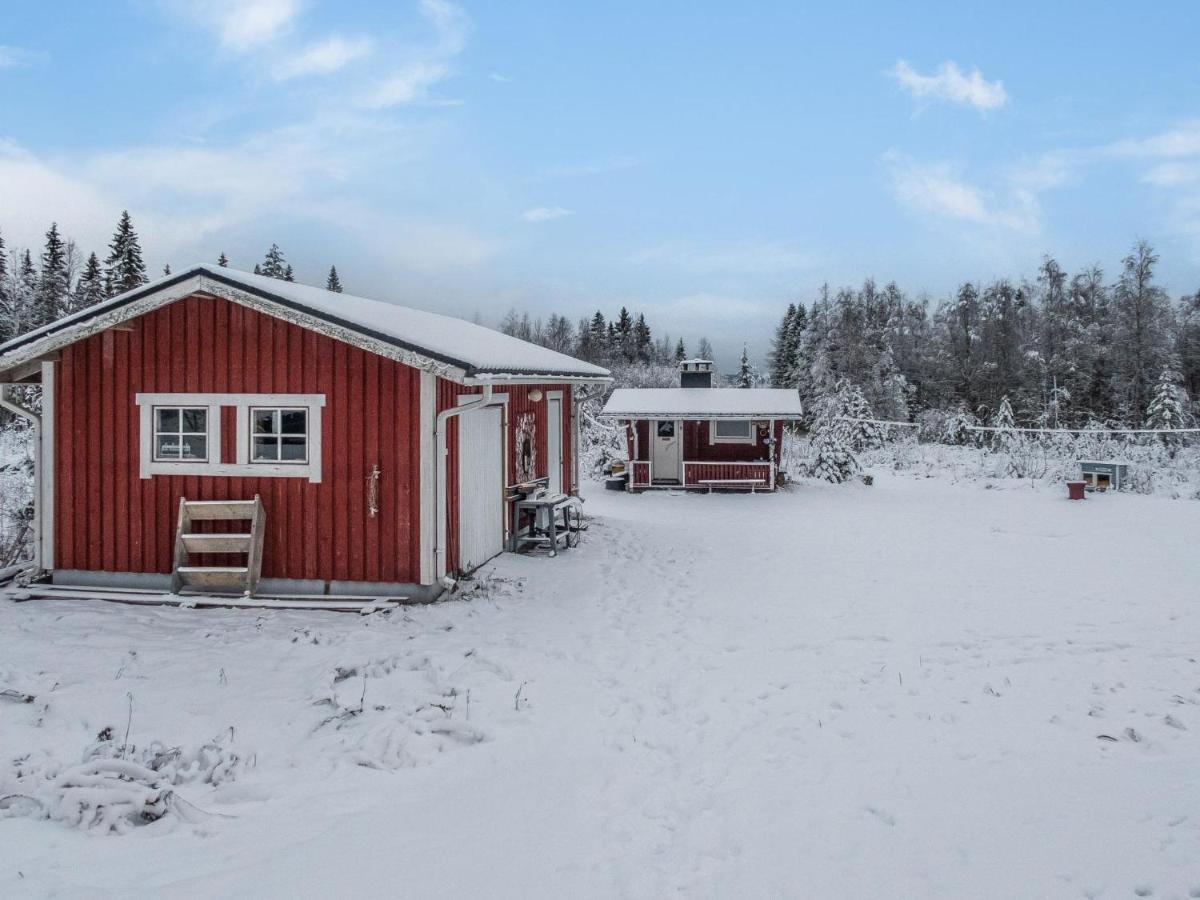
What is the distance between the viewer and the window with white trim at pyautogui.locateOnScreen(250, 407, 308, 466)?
8789 millimetres

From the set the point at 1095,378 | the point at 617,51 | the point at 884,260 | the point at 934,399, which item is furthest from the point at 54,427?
the point at 884,260

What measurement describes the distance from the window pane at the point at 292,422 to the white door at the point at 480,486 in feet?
6.06

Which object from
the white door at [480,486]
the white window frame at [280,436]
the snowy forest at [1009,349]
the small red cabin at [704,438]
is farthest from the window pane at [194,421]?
the snowy forest at [1009,349]

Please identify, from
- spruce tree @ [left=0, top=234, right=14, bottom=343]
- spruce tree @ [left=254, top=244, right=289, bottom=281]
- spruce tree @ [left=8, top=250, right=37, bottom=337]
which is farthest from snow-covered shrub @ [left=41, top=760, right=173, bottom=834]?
spruce tree @ [left=254, top=244, right=289, bottom=281]

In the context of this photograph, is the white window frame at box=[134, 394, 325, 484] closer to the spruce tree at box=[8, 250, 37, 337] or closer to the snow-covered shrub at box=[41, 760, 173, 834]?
the snow-covered shrub at box=[41, 760, 173, 834]

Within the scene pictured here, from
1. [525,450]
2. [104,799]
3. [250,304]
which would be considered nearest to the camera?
[104,799]

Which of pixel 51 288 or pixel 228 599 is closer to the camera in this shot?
pixel 228 599

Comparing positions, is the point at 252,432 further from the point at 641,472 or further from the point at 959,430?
the point at 959,430

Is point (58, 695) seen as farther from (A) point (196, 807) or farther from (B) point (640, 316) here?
(B) point (640, 316)

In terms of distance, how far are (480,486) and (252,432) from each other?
296cm

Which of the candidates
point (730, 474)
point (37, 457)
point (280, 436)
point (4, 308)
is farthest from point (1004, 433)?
point (4, 308)

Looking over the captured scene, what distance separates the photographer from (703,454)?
2136 centimetres

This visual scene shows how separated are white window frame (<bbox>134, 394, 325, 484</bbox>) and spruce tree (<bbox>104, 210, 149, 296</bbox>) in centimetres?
3614

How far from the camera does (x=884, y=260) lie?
168 ft
